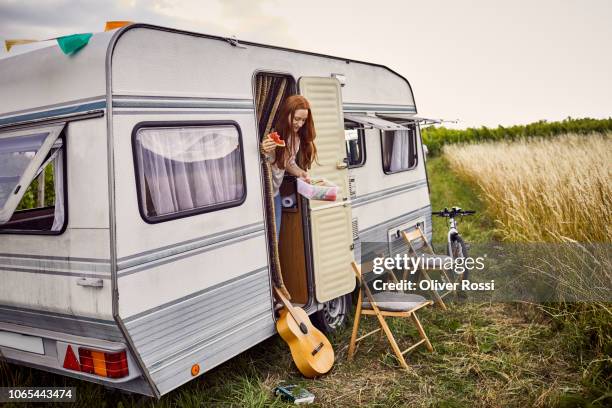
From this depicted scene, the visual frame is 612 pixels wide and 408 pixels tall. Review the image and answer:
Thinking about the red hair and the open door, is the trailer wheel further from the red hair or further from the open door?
the red hair

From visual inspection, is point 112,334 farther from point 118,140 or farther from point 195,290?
point 118,140

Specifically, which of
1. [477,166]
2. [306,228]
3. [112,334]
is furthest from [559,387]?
[477,166]

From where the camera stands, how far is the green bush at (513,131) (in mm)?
25234

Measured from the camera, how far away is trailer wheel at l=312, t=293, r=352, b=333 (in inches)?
216

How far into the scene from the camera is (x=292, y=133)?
16.5ft

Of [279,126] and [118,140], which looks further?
[279,126]

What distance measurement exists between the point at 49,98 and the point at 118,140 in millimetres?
647

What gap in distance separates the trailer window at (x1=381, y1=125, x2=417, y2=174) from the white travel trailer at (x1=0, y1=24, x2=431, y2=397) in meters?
2.26

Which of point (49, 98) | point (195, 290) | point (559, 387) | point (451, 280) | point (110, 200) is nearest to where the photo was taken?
point (110, 200)

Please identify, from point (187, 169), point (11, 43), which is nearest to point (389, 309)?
point (187, 169)

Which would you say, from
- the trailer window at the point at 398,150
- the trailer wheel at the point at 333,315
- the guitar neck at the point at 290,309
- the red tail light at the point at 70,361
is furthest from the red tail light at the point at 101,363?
the trailer window at the point at 398,150

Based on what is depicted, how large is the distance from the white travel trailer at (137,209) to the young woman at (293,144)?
330mm

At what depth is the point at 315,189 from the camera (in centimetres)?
501

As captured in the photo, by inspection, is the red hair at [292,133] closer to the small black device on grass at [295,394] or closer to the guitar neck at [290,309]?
the guitar neck at [290,309]
